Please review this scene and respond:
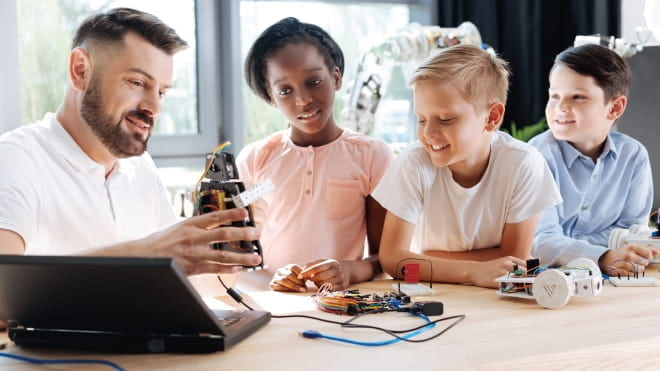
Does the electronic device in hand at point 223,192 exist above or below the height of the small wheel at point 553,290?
above

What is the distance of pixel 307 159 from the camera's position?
83.8 inches

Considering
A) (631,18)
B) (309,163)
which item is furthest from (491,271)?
(631,18)

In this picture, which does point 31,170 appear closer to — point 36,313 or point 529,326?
point 36,313

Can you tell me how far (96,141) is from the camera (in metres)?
1.70

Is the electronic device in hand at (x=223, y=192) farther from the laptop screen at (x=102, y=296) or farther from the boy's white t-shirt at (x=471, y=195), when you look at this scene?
the boy's white t-shirt at (x=471, y=195)

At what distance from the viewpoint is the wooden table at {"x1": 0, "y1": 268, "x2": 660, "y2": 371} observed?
1.11 m

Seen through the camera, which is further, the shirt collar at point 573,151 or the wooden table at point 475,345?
the shirt collar at point 573,151

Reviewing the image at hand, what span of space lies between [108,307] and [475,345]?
557 mm

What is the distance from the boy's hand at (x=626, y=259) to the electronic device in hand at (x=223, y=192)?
889 mm

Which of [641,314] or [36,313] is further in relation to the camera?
[641,314]

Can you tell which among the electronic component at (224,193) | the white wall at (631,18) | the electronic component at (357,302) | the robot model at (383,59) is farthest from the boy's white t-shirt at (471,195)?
the white wall at (631,18)

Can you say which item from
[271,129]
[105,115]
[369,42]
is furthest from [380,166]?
[271,129]

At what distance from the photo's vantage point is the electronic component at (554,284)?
144 cm

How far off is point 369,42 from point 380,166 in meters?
1.53
